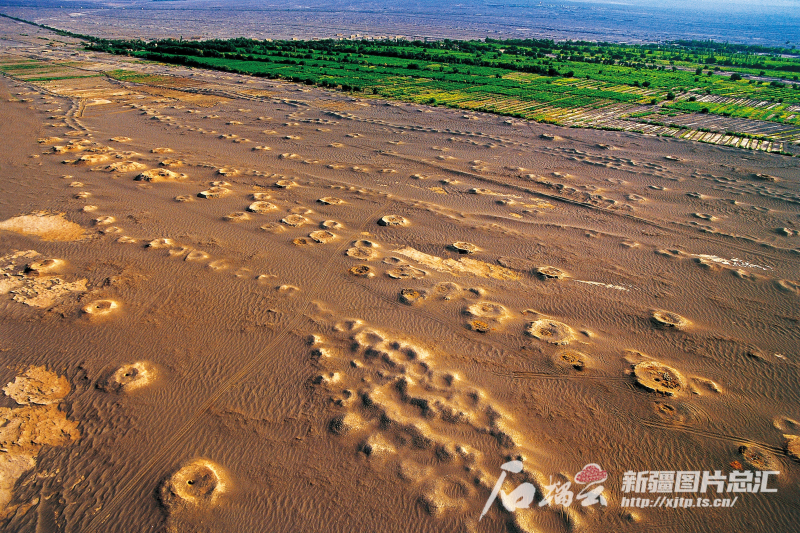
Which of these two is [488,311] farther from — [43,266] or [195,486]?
[43,266]

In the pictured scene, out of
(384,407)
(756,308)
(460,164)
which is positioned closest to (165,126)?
(460,164)

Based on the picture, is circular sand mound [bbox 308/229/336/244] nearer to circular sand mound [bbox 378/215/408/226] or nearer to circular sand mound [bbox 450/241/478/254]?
circular sand mound [bbox 378/215/408/226]

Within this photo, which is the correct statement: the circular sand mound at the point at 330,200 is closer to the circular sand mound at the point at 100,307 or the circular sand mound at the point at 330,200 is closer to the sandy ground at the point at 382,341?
the sandy ground at the point at 382,341

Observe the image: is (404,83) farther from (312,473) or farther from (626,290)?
(312,473)

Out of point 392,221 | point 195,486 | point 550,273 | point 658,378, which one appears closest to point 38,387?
point 195,486

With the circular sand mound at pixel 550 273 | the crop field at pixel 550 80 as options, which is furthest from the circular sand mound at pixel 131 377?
the crop field at pixel 550 80

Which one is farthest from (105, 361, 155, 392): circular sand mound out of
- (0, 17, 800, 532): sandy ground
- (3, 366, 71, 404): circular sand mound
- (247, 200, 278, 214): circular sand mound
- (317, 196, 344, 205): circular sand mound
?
(317, 196, 344, 205): circular sand mound
